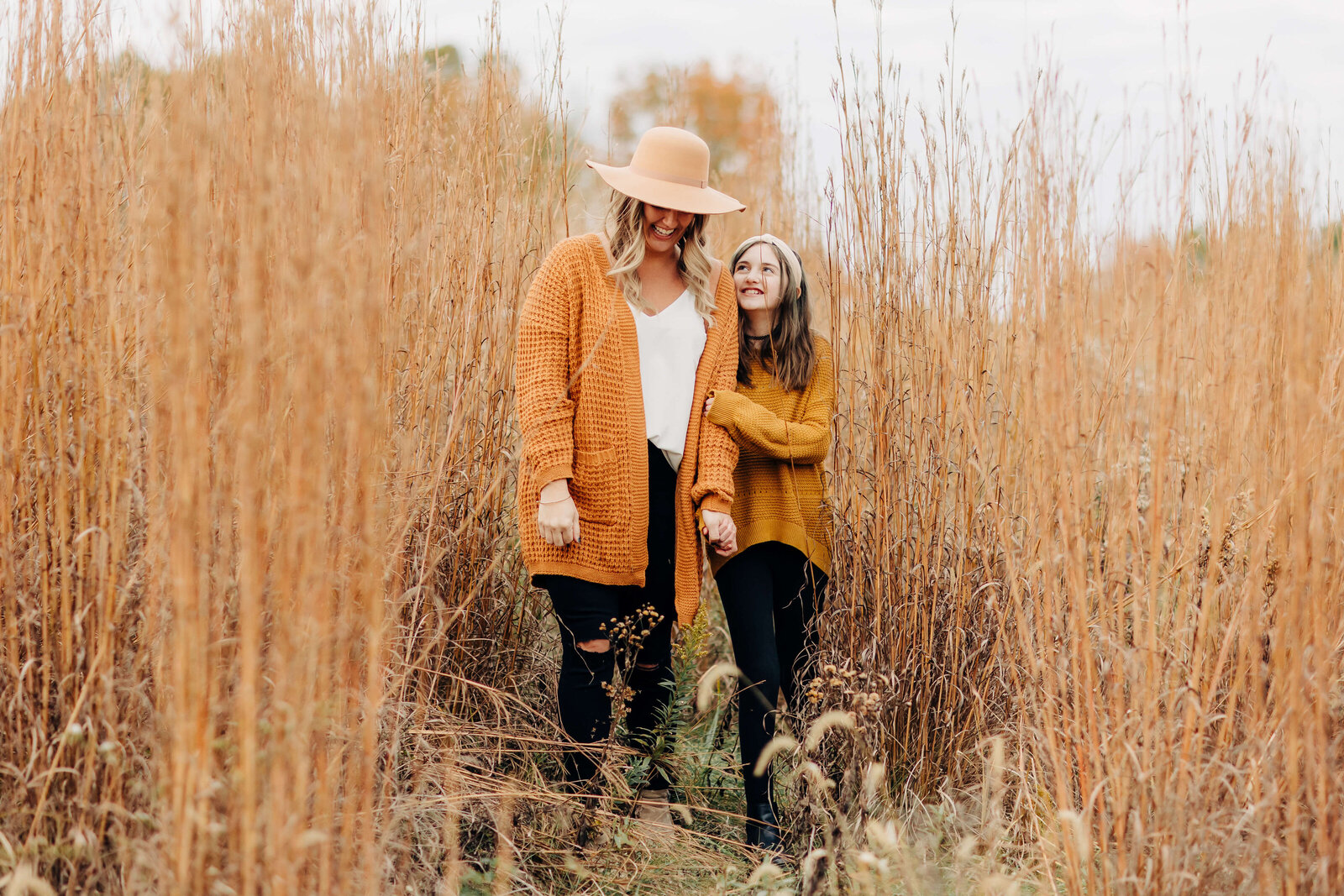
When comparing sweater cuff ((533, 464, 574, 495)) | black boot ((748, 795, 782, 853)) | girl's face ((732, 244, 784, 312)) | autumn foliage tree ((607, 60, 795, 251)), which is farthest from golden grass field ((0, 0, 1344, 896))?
autumn foliage tree ((607, 60, 795, 251))

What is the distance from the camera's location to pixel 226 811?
50.3 inches

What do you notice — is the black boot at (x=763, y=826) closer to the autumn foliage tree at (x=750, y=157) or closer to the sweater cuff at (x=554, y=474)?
the sweater cuff at (x=554, y=474)

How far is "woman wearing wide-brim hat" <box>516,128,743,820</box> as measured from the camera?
2.14 m

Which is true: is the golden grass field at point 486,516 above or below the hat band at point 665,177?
below

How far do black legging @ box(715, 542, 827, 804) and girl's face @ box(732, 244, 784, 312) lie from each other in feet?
1.98

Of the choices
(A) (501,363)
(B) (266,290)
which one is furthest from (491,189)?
(B) (266,290)

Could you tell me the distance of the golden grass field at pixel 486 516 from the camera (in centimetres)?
124

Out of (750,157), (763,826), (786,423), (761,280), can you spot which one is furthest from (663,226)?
→ (750,157)

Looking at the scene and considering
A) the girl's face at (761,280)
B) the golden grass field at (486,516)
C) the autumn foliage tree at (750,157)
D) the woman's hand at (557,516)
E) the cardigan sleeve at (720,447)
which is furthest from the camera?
the autumn foliage tree at (750,157)

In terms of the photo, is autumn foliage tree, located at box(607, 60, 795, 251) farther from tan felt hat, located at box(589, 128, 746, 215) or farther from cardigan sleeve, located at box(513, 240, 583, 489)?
cardigan sleeve, located at box(513, 240, 583, 489)

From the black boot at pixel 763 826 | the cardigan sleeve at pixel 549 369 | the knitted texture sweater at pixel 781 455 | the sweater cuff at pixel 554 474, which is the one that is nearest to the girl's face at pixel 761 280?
the knitted texture sweater at pixel 781 455

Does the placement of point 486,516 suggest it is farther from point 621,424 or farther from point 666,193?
point 666,193

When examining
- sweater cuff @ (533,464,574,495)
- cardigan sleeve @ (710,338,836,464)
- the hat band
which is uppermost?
the hat band

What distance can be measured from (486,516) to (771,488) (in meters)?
0.79
